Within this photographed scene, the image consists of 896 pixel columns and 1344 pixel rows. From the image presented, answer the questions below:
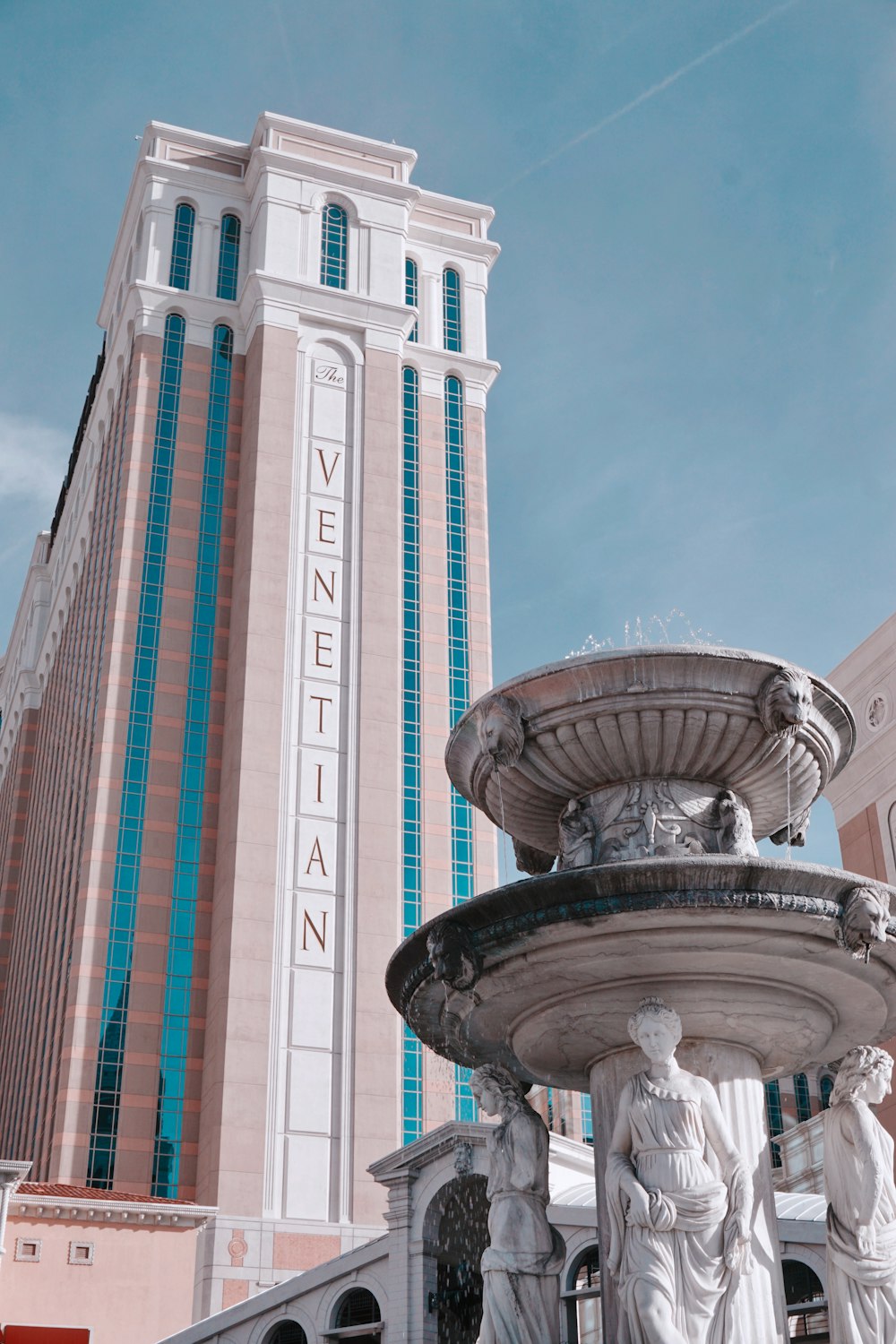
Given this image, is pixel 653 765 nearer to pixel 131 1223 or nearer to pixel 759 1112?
pixel 759 1112

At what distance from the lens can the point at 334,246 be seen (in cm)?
6166

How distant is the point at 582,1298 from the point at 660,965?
17636 millimetres

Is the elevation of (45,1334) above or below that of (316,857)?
below

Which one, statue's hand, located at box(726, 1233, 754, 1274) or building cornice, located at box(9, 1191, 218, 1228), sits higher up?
building cornice, located at box(9, 1191, 218, 1228)

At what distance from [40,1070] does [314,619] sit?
1883cm

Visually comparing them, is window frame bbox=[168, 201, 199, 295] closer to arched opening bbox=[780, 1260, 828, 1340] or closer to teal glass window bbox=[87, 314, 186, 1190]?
teal glass window bbox=[87, 314, 186, 1190]

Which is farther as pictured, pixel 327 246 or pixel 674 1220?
pixel 327 246

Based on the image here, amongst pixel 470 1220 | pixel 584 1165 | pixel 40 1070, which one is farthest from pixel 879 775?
pixel 40 1070

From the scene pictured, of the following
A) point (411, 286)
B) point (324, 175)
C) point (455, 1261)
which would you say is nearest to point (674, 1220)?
point (455, 1261)

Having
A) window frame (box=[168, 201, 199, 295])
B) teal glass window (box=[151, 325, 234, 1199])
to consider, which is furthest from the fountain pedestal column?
window frame (box=[168, 201, 199, 295])

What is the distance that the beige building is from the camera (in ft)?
96.6

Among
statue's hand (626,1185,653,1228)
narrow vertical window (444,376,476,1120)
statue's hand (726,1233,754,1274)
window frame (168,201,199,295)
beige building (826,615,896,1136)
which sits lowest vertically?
statue's hand (726,1233,754,1274)

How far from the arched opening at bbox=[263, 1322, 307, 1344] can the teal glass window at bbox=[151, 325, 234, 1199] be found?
13.3 metres

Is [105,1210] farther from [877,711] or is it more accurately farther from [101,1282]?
[877,711]
